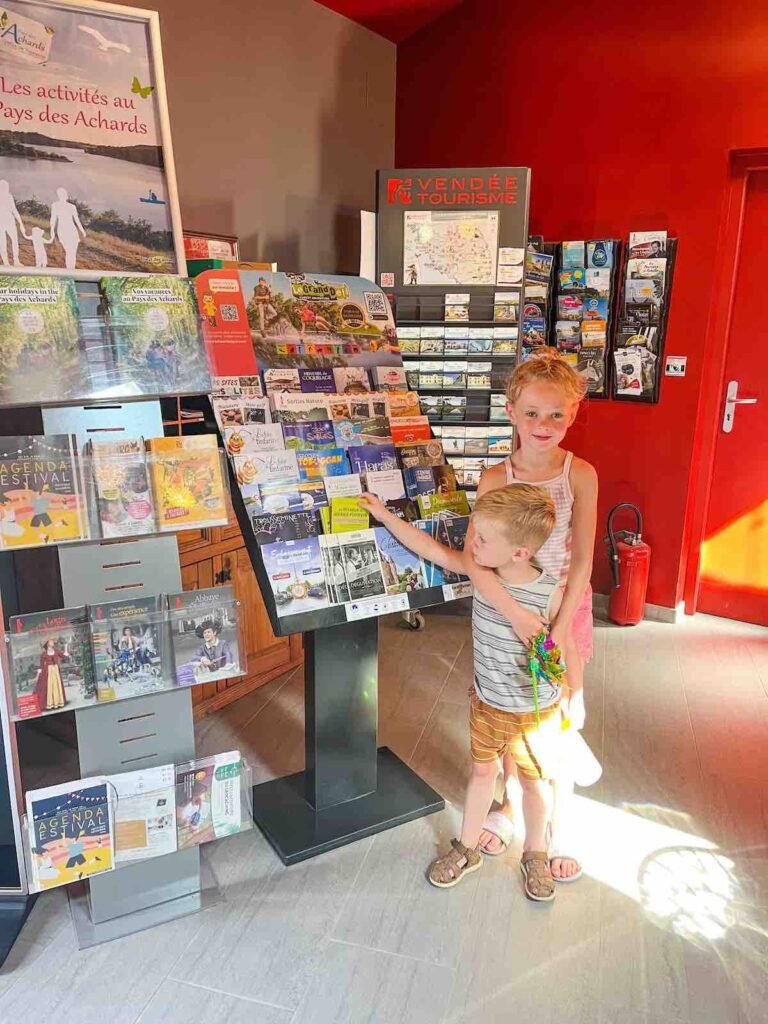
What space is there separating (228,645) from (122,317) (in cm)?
82

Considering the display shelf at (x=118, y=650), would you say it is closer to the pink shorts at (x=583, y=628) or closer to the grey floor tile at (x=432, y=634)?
the pink shorts at (x=583, y=628)

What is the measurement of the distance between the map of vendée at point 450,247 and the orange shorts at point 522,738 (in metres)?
2.13

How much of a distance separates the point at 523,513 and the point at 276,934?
1.21 m

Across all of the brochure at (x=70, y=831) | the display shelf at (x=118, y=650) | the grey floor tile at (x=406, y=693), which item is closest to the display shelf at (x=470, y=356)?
the grey floor tile at (x=406, y=693)

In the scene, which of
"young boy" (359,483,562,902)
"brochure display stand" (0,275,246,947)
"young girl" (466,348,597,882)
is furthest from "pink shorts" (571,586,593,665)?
"brochure display stand" (0,275,246,947)

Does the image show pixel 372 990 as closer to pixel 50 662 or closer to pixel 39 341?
A: pixel 50 662

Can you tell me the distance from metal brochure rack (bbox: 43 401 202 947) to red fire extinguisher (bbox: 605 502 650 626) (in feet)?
8.29

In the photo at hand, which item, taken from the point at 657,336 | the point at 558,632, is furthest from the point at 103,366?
the point at 657,336

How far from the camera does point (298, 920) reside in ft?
6.56

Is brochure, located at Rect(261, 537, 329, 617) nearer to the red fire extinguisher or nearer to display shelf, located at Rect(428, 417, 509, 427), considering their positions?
display shelf, located at Rect(428, 417, 509, 427)

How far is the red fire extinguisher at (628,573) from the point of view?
3.87 m

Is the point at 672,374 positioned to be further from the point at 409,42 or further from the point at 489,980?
the point at 489,980

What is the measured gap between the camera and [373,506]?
2076 mm

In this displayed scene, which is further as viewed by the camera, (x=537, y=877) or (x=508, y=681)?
(x=537, y=877)
